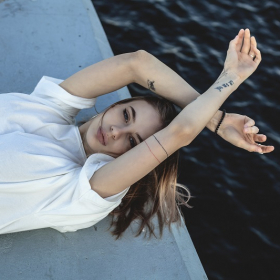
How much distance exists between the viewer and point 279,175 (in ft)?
16.6

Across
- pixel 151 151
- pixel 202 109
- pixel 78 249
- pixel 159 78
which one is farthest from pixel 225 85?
pixel 78 249

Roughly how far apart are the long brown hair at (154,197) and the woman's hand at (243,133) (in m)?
0.36

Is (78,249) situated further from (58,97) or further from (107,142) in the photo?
(58,97)

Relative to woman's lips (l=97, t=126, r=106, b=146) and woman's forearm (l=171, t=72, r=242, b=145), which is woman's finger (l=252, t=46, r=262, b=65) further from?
woman's lips (l=97, t=126, r=106, b=146)

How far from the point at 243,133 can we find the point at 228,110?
95.3 inches

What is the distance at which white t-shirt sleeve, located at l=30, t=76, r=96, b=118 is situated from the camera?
346 centimetres

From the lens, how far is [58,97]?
3467 mm

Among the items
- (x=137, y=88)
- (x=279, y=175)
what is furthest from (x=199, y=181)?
(x=137, y=88)

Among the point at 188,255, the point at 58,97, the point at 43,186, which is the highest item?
the point at 58,97

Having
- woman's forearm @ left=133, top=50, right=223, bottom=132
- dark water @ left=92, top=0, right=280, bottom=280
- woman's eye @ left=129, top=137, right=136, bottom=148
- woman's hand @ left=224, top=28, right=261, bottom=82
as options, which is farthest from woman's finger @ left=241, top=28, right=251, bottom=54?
dark water @ left=92, top=0, right=280, bottom=280

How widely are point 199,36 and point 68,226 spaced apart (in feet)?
13.2

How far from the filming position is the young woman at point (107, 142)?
9.48ft

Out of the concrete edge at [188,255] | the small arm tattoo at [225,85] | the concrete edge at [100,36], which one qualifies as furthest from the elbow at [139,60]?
the concrete edge at [188,255]

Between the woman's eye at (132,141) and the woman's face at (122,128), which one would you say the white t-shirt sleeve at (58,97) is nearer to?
the woman's face at (122,128)
